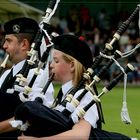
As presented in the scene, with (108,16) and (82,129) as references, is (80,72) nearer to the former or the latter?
(82,129)

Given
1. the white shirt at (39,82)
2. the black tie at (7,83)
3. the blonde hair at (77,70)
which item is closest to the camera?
the blonde hair at (77,70)

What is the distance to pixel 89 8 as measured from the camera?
68.1 feet

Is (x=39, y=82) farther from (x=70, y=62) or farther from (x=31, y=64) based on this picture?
(x=70, y=62)

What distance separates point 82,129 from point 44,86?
3.00ft

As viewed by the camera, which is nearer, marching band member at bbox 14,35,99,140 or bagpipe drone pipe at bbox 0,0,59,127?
marching band member at bbox 14,35,99,140

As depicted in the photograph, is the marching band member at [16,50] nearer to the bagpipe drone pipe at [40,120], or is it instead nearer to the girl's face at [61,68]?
the girl's face at [61,68]

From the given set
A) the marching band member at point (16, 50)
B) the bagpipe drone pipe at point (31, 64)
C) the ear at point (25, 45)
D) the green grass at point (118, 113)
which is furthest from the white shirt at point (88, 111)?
the green grass at point (118, 113)

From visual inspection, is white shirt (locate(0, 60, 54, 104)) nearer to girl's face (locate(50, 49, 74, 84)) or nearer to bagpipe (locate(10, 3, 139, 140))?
girl's face (locate(50, 49, 74, 84))

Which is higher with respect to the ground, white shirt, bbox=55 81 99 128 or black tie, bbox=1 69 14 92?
white shirt, bbox=55 81 99 128

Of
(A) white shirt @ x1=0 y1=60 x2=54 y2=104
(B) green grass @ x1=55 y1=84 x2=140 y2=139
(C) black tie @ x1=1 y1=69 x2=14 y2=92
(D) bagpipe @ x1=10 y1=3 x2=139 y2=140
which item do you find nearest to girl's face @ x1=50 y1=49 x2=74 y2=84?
(D) bagpipe @ x1=10 y1=3 x2=139 y2=140

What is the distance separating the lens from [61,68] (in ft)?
12.9

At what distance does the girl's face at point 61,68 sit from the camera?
154 inches

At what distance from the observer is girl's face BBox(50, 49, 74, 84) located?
154 inches

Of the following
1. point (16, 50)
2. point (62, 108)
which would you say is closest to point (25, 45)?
point (16, 50)
